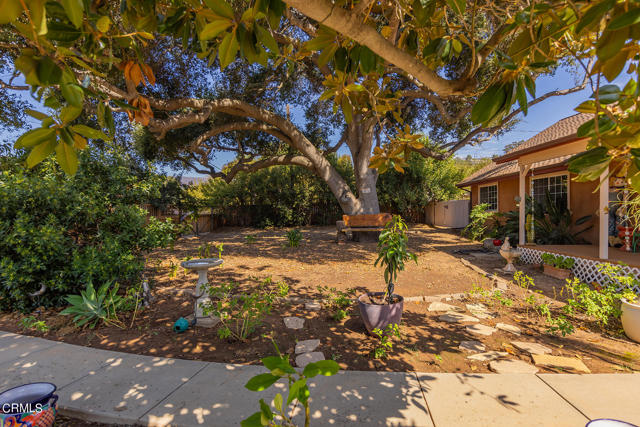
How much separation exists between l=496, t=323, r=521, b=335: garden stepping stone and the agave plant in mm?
4568

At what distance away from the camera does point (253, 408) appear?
1908 millimetres

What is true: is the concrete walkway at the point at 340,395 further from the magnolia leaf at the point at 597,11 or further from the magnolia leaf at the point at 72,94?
the magnolia leaf at the point at 597,11

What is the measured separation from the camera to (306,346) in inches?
111

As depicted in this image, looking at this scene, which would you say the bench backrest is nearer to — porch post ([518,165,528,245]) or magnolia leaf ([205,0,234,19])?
porch post ([518,165,528,245])

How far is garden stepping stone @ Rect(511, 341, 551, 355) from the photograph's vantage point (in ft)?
9.00

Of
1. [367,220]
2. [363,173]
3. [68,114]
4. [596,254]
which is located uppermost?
[363,173]

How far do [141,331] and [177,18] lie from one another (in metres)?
3.19

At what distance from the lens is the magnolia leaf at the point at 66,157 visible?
825 millimetres

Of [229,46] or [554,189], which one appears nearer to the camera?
[229,46]

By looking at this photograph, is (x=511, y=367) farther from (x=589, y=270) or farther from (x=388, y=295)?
(x=589, y=270)

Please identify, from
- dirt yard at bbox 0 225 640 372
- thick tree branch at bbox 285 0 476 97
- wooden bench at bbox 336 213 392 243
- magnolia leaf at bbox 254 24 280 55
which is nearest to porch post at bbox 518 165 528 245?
dirt yard at bbox 0 225 640 372

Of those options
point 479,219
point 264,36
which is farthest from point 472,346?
point 479,219

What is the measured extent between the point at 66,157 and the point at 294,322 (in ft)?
9.72

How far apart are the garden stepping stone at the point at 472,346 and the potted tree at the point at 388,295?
67 cm
